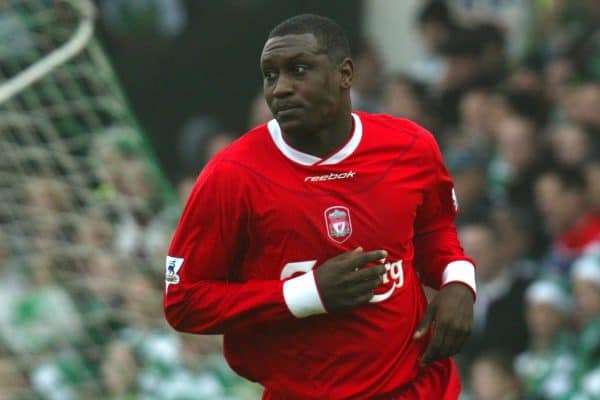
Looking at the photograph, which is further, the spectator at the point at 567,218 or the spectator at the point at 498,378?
the spectator at the point at 567,218

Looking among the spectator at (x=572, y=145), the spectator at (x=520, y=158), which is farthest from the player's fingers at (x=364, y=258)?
the spectator at (x=520, y=158)

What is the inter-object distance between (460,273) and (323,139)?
563 mm

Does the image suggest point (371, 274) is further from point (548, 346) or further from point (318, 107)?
point (548, 346)

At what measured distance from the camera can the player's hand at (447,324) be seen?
3934 millimetres

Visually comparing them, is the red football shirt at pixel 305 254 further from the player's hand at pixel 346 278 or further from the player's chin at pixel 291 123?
the player's chin at pixel 291 123

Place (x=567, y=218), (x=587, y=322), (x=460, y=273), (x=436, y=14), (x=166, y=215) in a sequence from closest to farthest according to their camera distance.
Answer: (x=460, y=273) < (x=587, y=322) < (x=567, y=218) < (x=166, y=215) < (x=436, y=14)

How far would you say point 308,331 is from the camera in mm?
3854

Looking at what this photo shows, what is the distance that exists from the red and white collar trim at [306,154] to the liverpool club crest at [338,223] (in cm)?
13

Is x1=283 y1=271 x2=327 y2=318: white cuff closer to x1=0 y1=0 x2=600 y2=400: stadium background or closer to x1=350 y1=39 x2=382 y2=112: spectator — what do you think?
x1=0 y1=0 x2=600 y2=400: stadium background

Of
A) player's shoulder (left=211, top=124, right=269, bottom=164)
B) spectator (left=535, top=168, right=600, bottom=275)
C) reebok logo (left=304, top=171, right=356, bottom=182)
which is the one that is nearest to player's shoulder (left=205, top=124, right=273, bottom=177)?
player's shoulder (left=211, top=124, right=269, bottom=164)

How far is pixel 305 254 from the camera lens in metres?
3.80

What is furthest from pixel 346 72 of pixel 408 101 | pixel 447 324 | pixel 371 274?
pixel 408 101

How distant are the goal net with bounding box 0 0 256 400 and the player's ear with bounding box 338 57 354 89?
2944 mm

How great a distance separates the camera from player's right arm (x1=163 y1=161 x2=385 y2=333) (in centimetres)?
371
